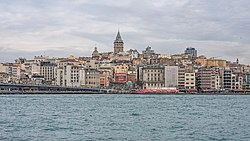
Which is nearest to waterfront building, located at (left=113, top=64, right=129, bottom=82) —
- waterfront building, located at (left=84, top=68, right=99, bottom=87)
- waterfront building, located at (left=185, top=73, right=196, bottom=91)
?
waterfront building, located at (left=84, top=68, right=99, bottom=87)

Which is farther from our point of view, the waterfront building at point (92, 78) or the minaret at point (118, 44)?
the minaret at point (118, 44)

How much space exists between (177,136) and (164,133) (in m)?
1.25

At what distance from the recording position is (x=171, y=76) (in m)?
125

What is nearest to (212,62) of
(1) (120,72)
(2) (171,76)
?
(1) (120,72)

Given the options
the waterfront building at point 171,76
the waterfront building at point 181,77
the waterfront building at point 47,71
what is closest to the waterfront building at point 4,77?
the waterfront building at point 47,71

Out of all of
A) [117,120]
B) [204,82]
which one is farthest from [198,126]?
[204,82]

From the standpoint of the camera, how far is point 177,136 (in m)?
25.9

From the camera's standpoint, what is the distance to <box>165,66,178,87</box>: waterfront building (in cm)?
12475

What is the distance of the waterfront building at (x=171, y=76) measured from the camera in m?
125

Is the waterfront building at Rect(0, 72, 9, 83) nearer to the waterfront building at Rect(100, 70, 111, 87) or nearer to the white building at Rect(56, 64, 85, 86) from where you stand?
the white building at Rect(56, 64, 85, 86)

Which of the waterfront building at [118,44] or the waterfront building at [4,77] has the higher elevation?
the waterfront building at [118,44]

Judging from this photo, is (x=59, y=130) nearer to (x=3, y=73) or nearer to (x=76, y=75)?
(x=76, y=75)

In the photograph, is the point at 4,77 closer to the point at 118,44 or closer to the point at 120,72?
the point at 120,72

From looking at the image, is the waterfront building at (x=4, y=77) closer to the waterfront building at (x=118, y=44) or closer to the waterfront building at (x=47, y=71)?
the waterfront building at (x=47, y=71)
